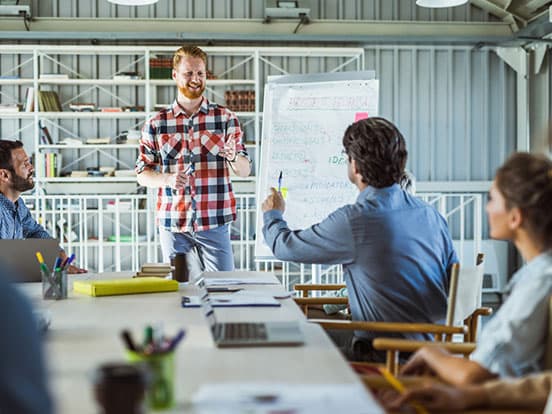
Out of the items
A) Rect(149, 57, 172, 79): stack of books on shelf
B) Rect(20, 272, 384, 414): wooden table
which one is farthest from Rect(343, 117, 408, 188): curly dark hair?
Rect(149, 57, 172, 79): stack of books on shelf

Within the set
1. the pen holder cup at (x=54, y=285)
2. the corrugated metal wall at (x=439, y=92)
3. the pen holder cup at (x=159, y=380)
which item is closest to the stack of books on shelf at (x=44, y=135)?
the corrugated metal wall at (x=439, y=92)

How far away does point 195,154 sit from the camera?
4098mm

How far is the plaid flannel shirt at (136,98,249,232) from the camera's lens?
4051 millimetres

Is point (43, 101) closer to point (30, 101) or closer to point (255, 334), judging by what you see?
point (30, 101)

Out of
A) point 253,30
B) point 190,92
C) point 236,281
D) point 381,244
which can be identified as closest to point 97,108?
point 253,30

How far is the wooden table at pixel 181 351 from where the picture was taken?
4.73 feet

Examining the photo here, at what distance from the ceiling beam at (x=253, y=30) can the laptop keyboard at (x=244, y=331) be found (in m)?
7.11

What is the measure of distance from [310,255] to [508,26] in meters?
7.52

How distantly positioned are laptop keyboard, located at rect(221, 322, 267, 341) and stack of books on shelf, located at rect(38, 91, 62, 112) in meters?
6.92

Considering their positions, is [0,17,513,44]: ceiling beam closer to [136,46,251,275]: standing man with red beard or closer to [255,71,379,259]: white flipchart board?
[255,71,379,259]: white flipchart board

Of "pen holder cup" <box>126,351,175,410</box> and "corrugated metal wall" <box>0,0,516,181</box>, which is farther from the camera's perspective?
"corrugated metal wall" <box>0,0,516,181</box>

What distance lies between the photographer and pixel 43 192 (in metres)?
8.40

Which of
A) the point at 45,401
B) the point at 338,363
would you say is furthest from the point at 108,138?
the point at 45,401

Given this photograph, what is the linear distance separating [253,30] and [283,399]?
318 inches
